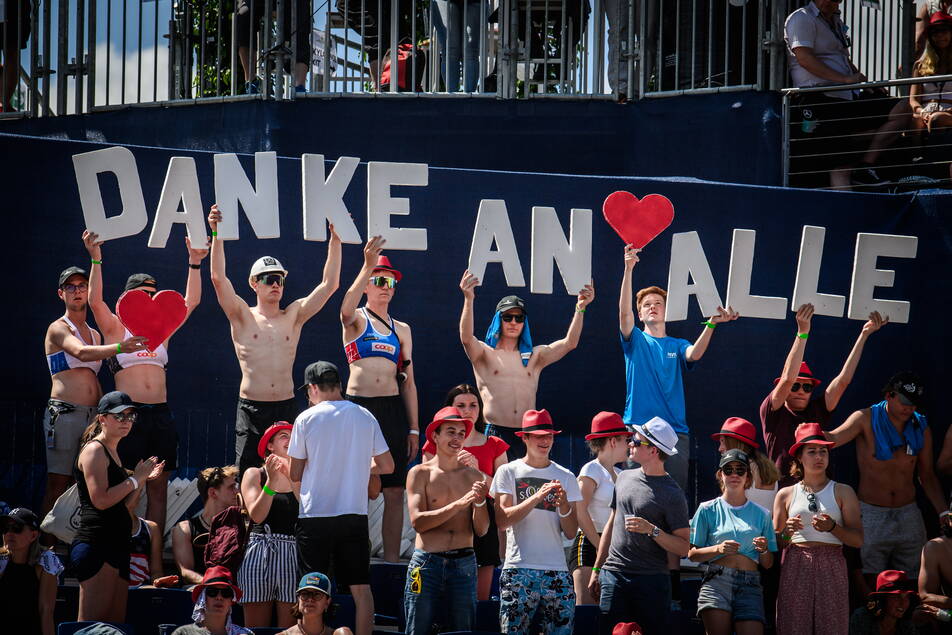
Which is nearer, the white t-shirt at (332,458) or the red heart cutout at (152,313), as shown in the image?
the white t-shirt at (332,458)

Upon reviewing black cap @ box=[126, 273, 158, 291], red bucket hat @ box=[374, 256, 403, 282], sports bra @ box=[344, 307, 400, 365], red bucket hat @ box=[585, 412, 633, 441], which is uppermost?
red bucket hat @ box=[374, 256, 403, 282]

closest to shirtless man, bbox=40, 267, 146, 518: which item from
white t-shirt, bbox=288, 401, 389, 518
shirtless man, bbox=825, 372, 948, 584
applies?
white t-shirt, bbox=288, 401, 389, 518

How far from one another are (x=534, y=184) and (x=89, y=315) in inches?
126

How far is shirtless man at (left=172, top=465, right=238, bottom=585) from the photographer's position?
796cm

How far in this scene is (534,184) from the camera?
372 inches

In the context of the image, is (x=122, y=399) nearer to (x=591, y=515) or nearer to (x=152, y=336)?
(x=152, y=336)

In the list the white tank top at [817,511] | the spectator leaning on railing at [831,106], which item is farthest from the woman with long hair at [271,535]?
the spectator leaning on railing at [831,106]

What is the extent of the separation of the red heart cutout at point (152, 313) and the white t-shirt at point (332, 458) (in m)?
1.54

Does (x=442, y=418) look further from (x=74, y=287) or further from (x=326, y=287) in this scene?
(x=74, y=287)

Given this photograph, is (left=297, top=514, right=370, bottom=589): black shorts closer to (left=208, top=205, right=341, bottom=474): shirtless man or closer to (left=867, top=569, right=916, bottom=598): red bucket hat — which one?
(left=208, top=205, right=341, bottom=474): shirtless man

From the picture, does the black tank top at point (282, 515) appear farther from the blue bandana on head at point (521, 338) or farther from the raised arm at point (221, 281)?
the blue bandana on head at point (521, 338)

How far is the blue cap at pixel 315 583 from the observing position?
22.5 feet

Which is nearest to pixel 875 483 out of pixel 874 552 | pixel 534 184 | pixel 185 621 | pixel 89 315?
pixel 874 552

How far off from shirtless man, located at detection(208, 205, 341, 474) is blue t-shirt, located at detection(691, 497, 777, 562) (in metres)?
2.81
